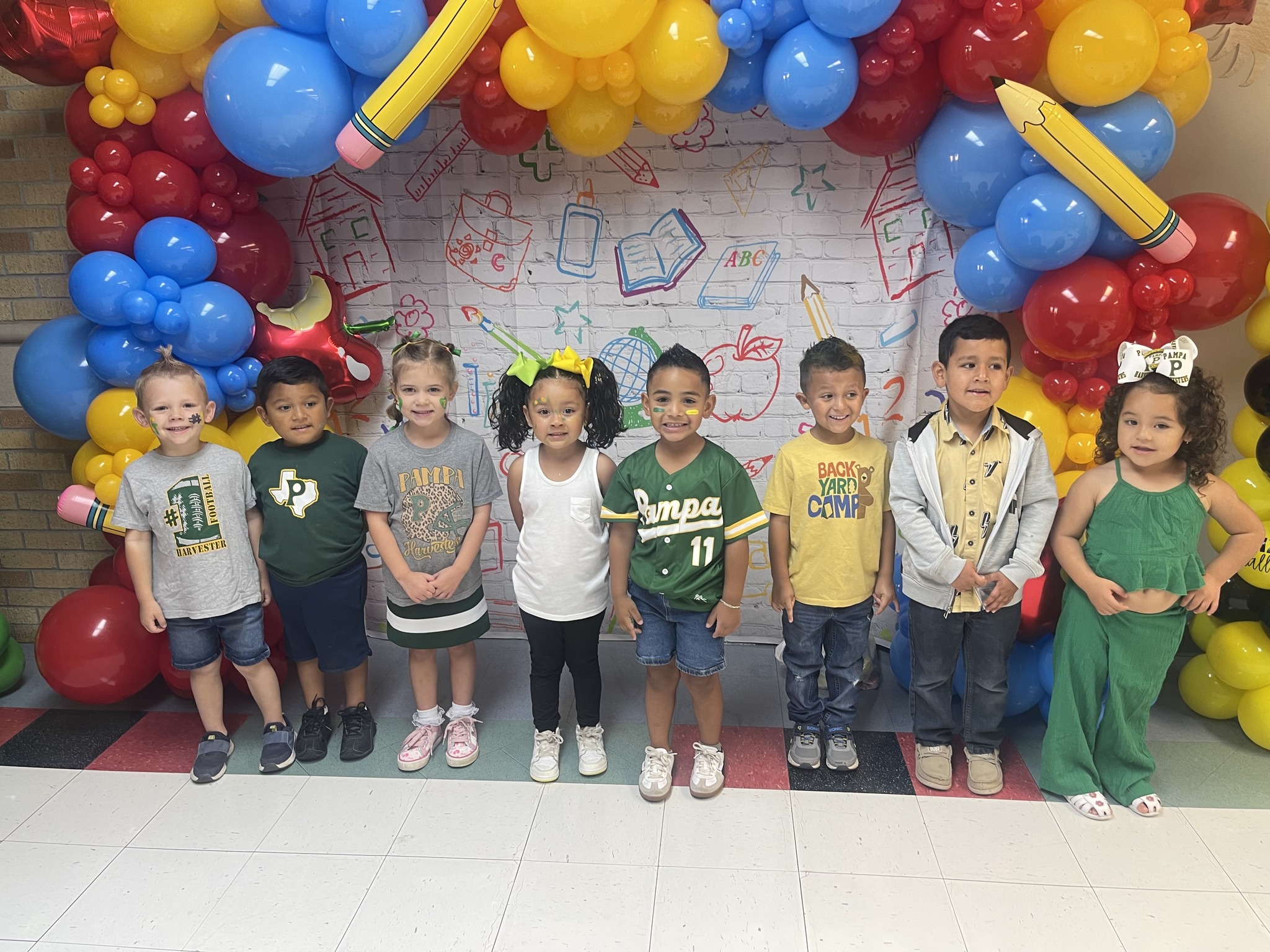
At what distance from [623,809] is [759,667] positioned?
3.14ft

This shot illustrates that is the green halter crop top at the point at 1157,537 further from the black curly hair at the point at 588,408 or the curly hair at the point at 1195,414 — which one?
the black curly hair at the point at 588,408

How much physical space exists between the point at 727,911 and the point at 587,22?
2.14m

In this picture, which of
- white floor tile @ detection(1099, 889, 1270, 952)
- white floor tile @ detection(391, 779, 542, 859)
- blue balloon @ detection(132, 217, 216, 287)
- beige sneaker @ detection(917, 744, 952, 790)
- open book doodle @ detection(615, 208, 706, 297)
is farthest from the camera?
open book doodle @ detection(615, 208, 706, 297)

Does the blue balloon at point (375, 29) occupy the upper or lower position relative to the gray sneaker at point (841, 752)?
upper

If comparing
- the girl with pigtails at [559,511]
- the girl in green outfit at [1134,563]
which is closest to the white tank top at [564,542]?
the girl with pigtails at [559,511]

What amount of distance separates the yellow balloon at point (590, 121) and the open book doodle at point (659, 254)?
46 centimetres

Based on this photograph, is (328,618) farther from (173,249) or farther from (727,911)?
(727,911)

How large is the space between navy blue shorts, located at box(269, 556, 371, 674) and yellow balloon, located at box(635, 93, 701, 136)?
1.54 m

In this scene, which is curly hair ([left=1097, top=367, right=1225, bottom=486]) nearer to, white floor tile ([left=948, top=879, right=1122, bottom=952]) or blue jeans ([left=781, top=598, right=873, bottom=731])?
blue jeans ([left=781, top=598, right=873, bottom=731])

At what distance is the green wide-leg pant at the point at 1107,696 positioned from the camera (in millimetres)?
2287

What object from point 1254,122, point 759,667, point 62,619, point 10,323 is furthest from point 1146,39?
point 10,323

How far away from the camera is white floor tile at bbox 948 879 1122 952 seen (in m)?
1.90

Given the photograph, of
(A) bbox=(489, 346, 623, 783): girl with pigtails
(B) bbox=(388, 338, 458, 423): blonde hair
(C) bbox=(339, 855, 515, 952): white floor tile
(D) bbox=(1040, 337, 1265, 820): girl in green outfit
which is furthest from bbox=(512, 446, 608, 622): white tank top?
(D) bbox=(1040, 337, 1265, 820): girl in green outfit

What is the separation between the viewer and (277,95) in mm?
2322
